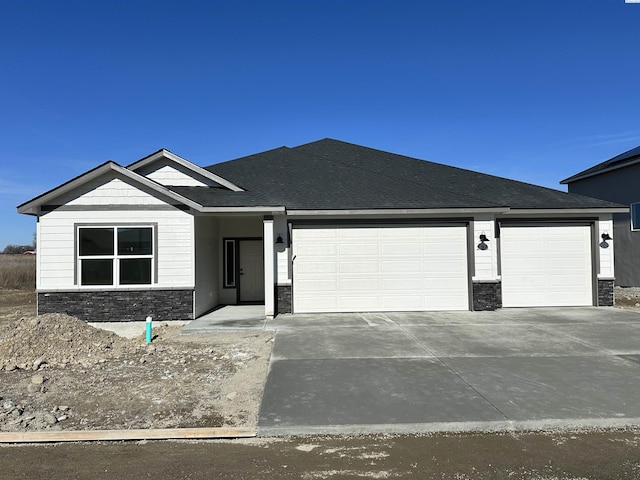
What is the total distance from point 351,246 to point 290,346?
4653mm

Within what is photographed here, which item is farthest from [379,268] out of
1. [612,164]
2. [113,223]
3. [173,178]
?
[612,164]

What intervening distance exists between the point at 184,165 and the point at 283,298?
5225mm

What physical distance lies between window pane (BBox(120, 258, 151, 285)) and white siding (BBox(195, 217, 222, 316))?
1.22 meters

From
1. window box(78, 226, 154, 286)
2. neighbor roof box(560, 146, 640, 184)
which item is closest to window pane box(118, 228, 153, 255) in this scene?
window box(78, 226, 154, 286)

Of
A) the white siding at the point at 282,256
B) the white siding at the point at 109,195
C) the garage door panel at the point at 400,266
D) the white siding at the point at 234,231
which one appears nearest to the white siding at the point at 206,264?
the white siding at the point at 234,231

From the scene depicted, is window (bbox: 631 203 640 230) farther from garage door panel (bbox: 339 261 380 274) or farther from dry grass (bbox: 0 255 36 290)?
dry grass (bbox: 0 255 36 290)

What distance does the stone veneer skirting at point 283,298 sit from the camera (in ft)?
38.3

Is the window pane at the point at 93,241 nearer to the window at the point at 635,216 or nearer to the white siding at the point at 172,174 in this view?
the white siding at the point at 172,174

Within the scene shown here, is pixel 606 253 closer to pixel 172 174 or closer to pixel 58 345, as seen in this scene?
pixel 172 174

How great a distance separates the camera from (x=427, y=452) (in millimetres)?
3939

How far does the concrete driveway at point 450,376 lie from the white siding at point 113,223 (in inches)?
113

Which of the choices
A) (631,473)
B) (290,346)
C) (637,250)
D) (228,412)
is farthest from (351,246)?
(637,250)

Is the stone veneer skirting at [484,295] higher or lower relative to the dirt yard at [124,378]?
higher

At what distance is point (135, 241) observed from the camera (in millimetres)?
10664
